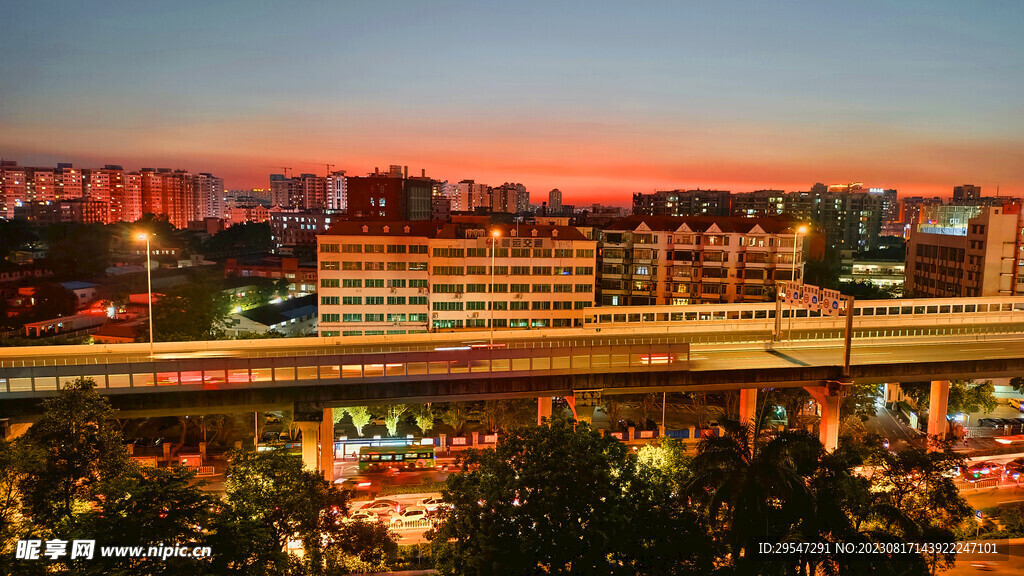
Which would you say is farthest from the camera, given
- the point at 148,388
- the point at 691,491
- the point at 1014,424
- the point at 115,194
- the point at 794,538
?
the point at 115,194

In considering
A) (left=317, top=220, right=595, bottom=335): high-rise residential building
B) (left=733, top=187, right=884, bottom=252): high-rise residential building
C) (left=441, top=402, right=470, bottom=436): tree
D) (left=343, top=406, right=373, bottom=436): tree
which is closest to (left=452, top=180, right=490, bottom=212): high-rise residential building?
(left=733, top=187, right=884, bottom=252): high-rise residential building

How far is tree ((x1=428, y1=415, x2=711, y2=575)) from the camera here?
14289 millimetres

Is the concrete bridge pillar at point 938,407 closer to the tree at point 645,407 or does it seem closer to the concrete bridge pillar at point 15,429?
the tree at point 645,407

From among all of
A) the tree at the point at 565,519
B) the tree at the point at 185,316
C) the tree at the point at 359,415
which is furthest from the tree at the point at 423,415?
the tree at the point at 565,519

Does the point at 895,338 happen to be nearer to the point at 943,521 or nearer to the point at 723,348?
the point at 723,348

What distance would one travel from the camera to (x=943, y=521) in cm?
1923

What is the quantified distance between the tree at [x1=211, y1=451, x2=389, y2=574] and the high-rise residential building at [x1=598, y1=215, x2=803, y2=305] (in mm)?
46733

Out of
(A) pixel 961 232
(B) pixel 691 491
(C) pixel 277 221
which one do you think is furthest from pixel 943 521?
(C) pixel 277 221

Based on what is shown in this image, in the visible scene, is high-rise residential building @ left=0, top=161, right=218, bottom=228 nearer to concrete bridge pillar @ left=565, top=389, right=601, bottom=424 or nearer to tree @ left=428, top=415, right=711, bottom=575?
concrete bridge pillar @ left=565, top=389, right=601, bottom=424

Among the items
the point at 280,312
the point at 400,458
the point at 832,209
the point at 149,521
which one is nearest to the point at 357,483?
the point at 400,458

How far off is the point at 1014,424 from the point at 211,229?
15235 centimetres

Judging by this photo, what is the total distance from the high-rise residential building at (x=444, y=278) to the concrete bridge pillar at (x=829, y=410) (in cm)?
2475

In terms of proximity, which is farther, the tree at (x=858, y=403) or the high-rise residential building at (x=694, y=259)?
the high-rise residential building at (x=694, y=259)

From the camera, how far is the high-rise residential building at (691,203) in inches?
5344
